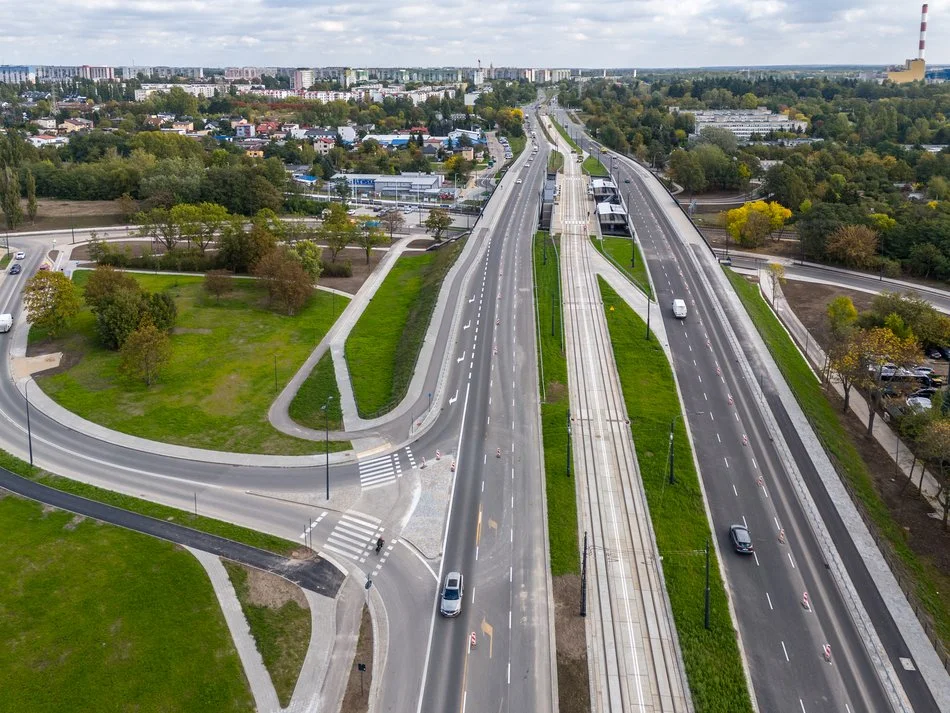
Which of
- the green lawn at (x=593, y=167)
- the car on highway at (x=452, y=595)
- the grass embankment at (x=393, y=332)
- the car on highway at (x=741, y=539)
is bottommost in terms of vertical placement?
the car on highway at (x=452, y=595)

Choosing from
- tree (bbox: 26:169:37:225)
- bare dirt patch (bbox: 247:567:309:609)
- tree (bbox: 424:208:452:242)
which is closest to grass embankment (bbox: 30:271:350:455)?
bare dirt patch (bbox: 247:567:309:609)

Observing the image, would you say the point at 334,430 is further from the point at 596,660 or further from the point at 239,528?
the point at 596,660

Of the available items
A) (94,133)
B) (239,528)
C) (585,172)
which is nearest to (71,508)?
(239,528)

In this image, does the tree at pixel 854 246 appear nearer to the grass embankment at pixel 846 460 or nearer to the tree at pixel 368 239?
the grass embankment at pixel 846 460

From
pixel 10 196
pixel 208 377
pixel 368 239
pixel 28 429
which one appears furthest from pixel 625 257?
pixel 10 196

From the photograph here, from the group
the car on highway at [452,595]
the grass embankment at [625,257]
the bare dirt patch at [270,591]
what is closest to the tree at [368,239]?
the grass embankment at [625,257]
